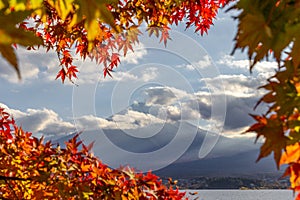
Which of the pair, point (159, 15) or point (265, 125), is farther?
point (159, 15)

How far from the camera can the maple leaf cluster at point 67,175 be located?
271 cm

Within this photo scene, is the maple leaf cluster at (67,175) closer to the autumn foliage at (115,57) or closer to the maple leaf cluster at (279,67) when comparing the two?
the autumn foliage at (115,57)

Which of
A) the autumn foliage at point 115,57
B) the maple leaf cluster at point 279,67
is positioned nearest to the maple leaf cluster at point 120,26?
the autumn foliage at point 115,57

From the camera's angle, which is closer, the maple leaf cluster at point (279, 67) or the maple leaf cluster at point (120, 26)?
the maple leaf cluster at point (279, 67)

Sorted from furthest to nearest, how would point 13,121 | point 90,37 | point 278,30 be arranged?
1. point 13,121
2. point 278,30
3. point 90,37

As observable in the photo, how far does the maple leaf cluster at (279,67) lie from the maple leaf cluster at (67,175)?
4.12 feet

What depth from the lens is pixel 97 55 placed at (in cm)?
502

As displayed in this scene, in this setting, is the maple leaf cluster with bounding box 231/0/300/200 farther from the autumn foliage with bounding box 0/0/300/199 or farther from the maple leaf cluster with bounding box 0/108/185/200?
the maple leaf cluster with bounding box 0/108/185/200

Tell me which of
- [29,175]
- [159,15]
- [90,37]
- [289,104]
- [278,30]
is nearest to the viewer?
[90,37]

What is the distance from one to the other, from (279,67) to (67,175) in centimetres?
176

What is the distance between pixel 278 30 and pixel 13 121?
2.69m

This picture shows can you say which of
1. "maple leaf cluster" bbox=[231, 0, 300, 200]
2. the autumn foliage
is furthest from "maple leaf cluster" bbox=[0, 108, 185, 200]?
"maple leaf cluster" bbox=[231, 0, 300, 200]

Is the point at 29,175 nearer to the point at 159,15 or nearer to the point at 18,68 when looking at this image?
the point at 18,68

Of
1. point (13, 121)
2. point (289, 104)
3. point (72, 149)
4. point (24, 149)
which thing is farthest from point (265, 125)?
point (13, 121)
